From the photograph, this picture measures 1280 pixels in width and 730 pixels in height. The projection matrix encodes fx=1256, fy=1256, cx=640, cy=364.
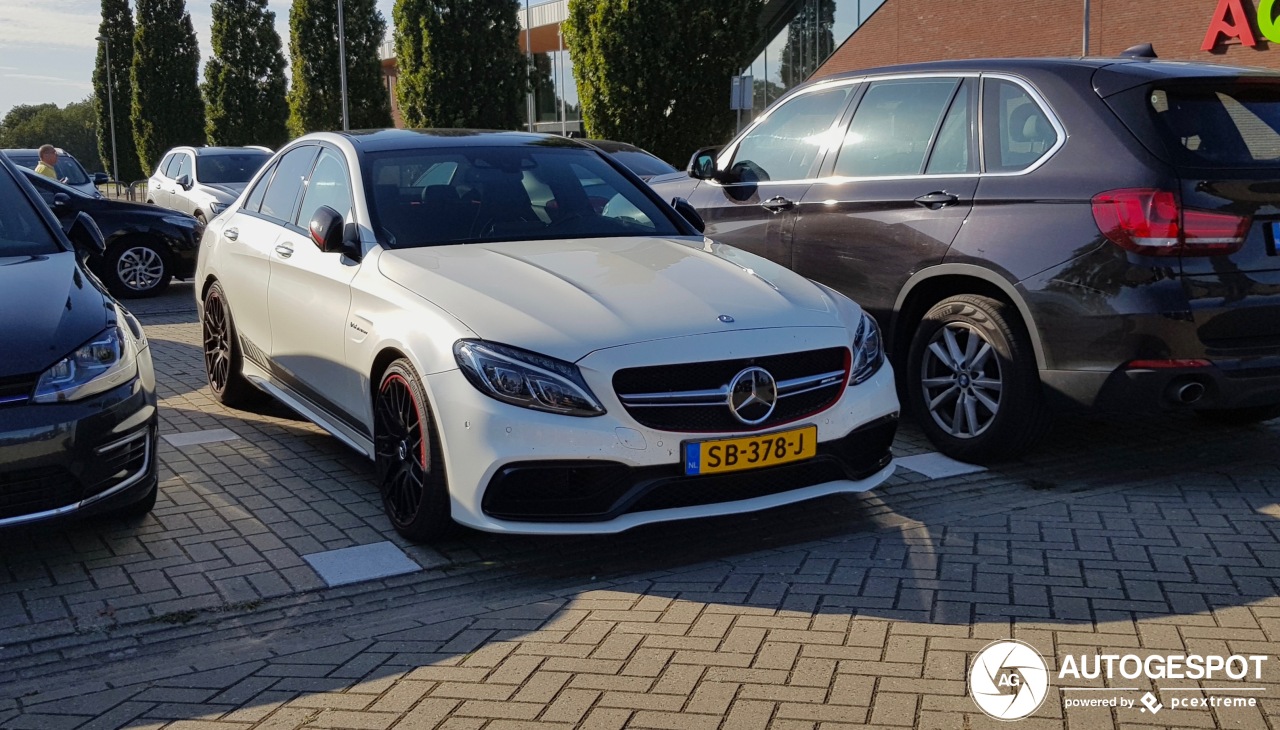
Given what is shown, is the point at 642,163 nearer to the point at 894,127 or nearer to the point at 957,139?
the point at 894,127

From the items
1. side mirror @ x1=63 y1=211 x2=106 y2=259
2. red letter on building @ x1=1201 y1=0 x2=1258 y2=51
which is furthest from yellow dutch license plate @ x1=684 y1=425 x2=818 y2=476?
red letter on building @ x1=1201 y1=0 x2=1258 y2=51

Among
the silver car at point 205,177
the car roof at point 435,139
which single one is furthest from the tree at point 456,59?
the car roof at point 435,139

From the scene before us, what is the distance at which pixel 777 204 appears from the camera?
22.6 ft

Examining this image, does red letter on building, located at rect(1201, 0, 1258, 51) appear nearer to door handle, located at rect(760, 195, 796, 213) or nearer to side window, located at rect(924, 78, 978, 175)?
door handle, located at rect(760, 195, 796, 213)

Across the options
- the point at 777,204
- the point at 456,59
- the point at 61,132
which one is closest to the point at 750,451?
the point at 777,204

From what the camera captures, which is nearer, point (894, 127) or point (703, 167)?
point (894, 127)

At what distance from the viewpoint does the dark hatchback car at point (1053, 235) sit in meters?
5.09

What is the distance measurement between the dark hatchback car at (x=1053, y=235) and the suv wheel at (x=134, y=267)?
913 centimetres

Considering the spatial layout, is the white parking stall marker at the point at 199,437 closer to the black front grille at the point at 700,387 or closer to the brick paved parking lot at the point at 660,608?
the brick paved parking lot at the point at 660,608

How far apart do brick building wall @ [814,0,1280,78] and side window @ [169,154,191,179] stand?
13.7 m

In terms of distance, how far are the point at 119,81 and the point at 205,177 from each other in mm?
42516

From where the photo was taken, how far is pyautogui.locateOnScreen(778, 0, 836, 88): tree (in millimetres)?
38812

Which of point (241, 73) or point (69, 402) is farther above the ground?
point (241, 73)

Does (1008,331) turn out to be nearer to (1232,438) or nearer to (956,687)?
(1232,438)
